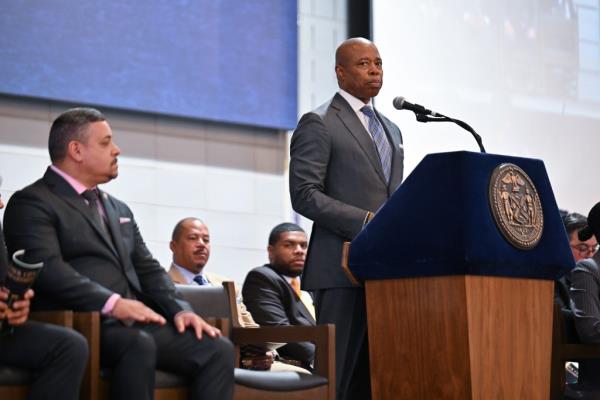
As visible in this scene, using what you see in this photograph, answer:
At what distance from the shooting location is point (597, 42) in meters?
7.52

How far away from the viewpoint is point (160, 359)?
3076mm

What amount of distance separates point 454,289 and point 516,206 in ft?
1.10

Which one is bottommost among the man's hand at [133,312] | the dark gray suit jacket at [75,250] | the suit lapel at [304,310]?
the suit lapel at [304,310]

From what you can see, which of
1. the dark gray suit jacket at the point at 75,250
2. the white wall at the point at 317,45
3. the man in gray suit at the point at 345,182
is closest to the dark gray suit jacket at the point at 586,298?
the man in gray suit at the point at 345,182

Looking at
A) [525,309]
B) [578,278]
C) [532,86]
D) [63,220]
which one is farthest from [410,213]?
[532,86]

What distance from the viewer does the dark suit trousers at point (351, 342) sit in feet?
11.2

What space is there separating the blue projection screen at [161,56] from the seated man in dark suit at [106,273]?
2.78m

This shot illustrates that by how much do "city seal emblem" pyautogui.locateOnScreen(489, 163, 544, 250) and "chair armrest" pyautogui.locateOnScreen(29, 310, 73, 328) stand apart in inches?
46.6

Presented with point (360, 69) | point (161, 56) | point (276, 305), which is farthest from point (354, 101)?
point (161, 56)

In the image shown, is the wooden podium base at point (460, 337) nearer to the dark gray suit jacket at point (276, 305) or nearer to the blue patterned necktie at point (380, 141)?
the blue patterned necktie at point (380, 141)

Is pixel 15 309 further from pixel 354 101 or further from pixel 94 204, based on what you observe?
pixel 354 101

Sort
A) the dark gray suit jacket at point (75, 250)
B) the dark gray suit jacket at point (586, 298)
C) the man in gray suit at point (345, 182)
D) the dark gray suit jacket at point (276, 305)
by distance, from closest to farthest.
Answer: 1. the dark gray suit jacket at point (75, 250)
2. the man in gray suit at point (345, 182)
3. the dark gray suit jacket at point (586, 298)
4. the dark gray suit jacket at point (276, 305)

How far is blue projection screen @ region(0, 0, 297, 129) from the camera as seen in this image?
19.5 feet

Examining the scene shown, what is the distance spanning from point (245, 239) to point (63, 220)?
3.54m
